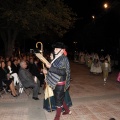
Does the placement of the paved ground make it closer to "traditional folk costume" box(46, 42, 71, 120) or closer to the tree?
"traditional folk costume" box(46, 42, 71, 120)

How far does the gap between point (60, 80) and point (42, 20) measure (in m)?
12.9

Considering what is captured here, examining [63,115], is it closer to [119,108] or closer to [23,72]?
[119,108]

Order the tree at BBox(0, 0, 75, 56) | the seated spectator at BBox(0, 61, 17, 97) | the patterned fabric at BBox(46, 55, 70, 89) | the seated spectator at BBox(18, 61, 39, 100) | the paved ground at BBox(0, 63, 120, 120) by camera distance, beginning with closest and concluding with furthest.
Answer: the patterned fabric at BBox(46, 55, 70, 89) < the paved ground at BBox(0, 63, 120, 120) < the seated spectator at BBox(18, 61, 39, 100) < the seated spectator at BBox(0, 61, 17, 97) < the tree at BBox(0, 0, 75, 56)

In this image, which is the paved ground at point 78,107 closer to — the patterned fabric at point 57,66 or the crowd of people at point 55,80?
the crowd of people at point 55,80

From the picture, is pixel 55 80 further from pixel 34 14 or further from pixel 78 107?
pixel 34 14

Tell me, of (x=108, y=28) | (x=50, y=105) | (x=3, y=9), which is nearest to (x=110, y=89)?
(x=50, y=105)

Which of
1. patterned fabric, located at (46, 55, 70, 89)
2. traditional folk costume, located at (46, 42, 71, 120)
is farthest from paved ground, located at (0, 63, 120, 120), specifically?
patterned fabric, located at (46, 55, 70, 89)

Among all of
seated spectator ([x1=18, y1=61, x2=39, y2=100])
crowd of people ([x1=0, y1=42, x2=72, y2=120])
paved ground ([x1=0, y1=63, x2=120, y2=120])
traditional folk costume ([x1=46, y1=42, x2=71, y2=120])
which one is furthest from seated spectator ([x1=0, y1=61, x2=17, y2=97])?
traditional folk costume ([x1=46, y1=42, x2=71, y2=120])

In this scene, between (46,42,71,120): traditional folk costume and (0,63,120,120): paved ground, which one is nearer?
(46,42,71,120): traditional folk costume

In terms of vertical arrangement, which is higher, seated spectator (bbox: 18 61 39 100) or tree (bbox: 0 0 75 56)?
tree (bbox: 0 0 75 56)

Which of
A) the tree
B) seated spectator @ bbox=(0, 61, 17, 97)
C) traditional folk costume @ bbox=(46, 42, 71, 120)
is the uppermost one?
the tree

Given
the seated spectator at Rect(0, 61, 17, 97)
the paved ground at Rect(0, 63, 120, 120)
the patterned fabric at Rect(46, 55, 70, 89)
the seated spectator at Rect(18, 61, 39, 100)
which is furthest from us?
the seated spectator at Rect(0, 61, 17, 97)

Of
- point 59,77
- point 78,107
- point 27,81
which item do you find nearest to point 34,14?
point 27,81

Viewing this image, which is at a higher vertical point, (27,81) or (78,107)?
(27,81)
